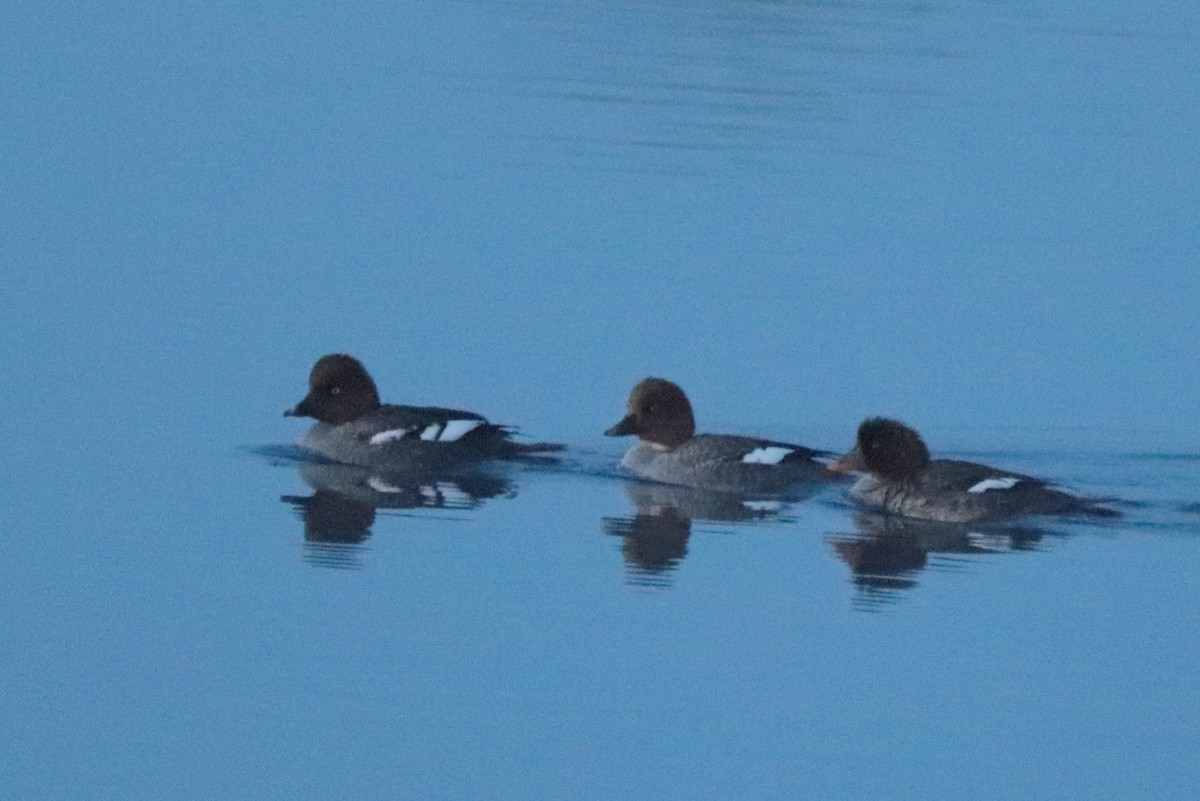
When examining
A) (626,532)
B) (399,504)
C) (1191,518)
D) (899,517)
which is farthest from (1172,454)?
(399,504)

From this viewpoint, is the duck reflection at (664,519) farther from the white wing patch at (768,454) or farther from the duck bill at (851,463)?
the duck bill at (851,463)

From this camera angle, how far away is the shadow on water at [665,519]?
32.2 ft

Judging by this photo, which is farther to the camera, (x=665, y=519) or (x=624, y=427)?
(x=624, y=427)

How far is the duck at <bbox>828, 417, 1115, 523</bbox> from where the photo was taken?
36.8ft

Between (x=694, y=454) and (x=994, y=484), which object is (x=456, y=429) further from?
(x=994, y=484)

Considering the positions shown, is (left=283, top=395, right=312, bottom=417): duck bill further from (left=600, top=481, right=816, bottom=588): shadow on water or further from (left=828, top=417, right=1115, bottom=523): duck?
(left=828, top=417, right=1115, bottom=523): duck

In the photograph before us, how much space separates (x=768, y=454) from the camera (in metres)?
11.8

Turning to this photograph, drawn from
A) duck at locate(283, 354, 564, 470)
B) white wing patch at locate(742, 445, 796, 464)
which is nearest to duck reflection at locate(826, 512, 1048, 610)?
white wing patch at locate(742, 445, 796, 464)

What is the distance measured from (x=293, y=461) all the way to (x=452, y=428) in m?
0.77

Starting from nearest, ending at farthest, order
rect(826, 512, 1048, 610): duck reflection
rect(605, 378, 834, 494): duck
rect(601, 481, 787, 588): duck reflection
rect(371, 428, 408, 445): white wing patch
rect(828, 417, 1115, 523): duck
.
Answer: rect(826, 512, 1048, 610): duck reflection → rect(601, 481, 787, 588): duck reflection → rect(828, 417, 1115, 523): duck → rect(605, 378, 834, 494): duck → rect(371, 428, 408, 445): white wing patch

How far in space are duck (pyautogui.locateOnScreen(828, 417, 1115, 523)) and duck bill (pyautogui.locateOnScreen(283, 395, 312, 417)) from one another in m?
2.40

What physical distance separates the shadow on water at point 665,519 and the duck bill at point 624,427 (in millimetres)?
320

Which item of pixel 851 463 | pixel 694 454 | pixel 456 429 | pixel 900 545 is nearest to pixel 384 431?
pixel 456 429

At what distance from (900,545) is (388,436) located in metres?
2.89
